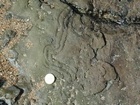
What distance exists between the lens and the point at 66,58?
2.50m

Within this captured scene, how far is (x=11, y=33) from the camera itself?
8.58 ft

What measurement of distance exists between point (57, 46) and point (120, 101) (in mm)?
808

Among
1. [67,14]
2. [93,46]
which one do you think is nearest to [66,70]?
[93,46]

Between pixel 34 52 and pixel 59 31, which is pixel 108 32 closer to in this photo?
pixel 59 31

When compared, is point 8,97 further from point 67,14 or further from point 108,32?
point 108,32

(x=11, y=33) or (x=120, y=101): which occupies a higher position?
(x=11, y=33)

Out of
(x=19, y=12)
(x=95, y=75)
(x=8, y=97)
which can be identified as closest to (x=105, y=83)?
(x=95, y=75)

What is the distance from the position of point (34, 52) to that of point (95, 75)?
2.07 feet

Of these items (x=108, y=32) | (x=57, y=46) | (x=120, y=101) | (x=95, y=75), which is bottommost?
(x=120, y=101)

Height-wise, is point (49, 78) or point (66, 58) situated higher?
point (66, 58)

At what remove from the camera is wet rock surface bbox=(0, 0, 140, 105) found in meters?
2.50

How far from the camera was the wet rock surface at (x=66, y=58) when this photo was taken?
8.20 feet

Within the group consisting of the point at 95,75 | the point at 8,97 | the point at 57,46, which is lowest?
the point at 8,97

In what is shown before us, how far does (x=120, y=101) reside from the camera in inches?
98.7
